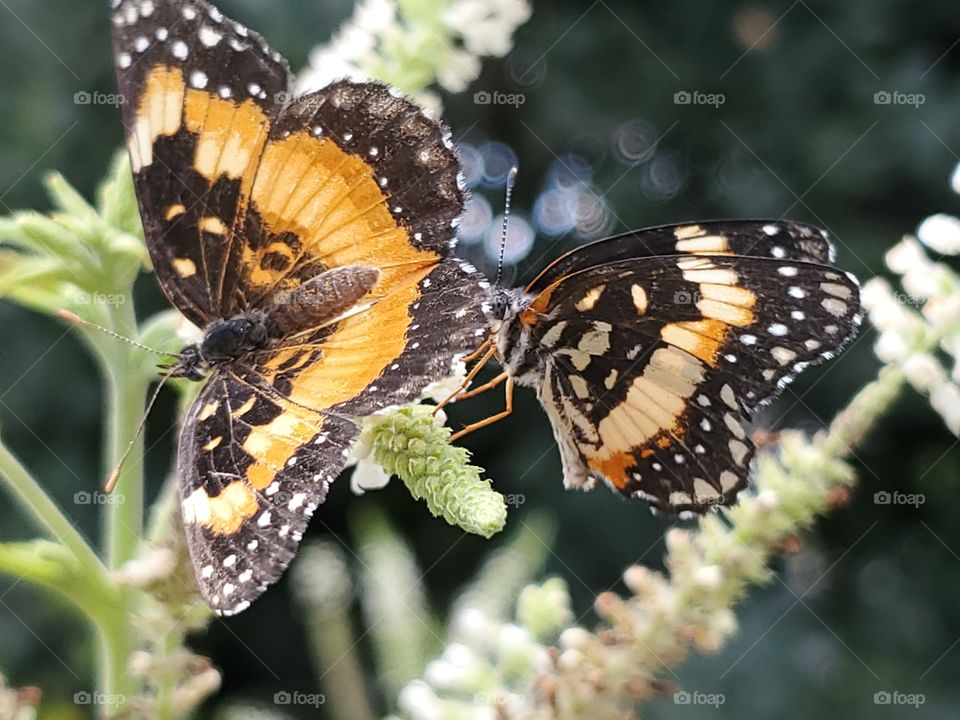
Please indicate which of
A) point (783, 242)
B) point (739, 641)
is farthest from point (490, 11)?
point (739, 641)

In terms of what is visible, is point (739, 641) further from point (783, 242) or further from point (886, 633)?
point (783, 242)

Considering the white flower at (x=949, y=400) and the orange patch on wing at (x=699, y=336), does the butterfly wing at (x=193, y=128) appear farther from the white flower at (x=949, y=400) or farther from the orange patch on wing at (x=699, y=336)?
the white flower at (x=949, y=400)

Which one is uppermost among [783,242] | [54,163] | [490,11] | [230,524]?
[54,163]
